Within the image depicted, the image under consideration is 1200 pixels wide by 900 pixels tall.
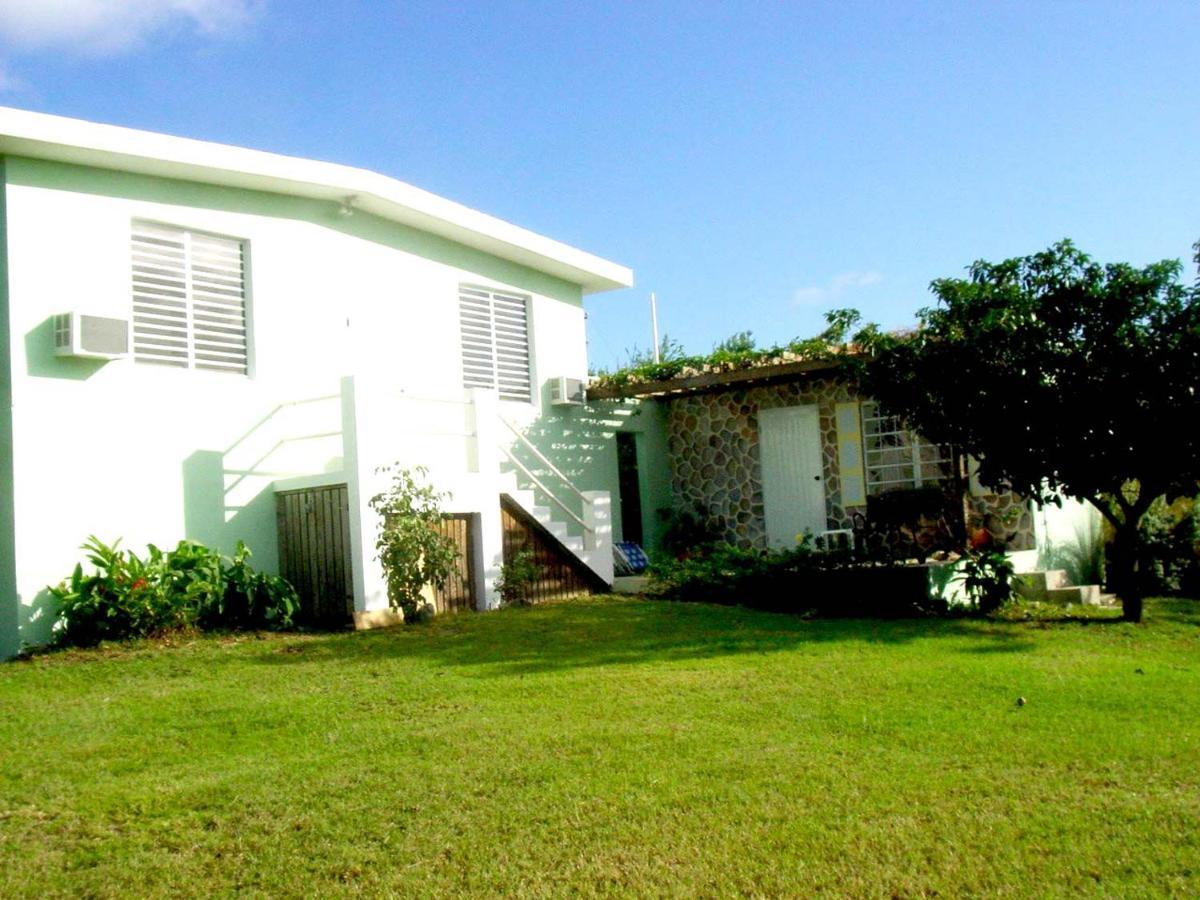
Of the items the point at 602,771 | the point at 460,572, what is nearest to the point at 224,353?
the point at 460,572

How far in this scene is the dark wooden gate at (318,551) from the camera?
11.1m

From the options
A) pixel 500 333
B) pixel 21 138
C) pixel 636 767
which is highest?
pixel 21 138

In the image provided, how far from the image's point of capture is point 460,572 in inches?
481

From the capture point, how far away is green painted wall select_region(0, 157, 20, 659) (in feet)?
31.9

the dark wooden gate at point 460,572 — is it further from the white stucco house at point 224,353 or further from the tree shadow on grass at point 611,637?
the tree shadow on grass at point 611,637

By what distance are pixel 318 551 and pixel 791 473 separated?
7.55m

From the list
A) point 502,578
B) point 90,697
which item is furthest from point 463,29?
point 90,697

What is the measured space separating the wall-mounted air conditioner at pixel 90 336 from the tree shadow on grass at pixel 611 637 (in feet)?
10.6

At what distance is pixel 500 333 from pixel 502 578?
4155mm

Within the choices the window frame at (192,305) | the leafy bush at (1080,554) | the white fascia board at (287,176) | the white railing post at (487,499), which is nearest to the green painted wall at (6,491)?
the white fascia board at (287,176)

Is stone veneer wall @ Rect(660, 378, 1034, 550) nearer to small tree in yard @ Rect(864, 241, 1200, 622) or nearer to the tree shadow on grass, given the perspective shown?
small tree in yard @ Rect(864, 241, 1200, 622)

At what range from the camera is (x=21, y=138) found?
9.59m

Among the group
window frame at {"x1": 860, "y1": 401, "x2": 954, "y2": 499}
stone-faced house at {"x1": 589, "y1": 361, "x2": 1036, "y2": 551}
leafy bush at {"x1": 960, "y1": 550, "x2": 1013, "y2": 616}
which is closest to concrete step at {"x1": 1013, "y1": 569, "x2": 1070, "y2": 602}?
stone-faced house at {"x1": 589, "y1": 361, "x2": 1036, "y2": 551}

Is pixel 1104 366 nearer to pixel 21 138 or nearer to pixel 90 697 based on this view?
pixel 90 697
